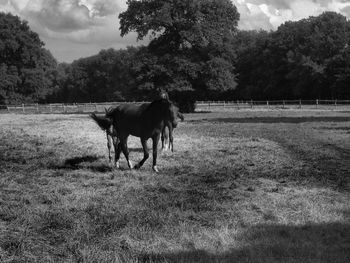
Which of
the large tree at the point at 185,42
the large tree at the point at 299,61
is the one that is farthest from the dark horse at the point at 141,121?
the large tree at the point at 299,61

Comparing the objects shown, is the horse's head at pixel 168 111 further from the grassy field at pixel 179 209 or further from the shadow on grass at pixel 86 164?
the shadow on grass at pixel 86 164

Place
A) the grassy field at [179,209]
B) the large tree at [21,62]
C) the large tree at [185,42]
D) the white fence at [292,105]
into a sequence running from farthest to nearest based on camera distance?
the large tree at [21,62] → the white fence at [292,105] → the large tree at [185,42] → the grassy field at [179,209]

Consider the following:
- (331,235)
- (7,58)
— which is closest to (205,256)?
(331,235)

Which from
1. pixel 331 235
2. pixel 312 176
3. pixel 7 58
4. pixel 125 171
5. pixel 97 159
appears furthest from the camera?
pixel 7 58

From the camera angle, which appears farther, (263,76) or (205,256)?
(263,76)

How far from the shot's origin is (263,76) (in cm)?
9338

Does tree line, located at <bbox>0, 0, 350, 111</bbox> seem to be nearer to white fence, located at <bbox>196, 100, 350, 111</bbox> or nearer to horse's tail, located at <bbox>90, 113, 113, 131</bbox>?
white fence, located at <bbox>196, 100, 350, 111</bbox>

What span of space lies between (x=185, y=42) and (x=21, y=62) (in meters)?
35.8

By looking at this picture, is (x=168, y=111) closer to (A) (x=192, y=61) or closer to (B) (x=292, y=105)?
(A) (x=192, y=61)

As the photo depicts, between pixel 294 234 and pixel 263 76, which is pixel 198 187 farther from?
pixel 263 76

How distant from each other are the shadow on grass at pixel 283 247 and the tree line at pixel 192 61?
4201 cm

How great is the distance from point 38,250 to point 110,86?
121630mm

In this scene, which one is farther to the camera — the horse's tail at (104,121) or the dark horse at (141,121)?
the horse's tail at (104,121)

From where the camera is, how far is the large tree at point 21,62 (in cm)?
7388
